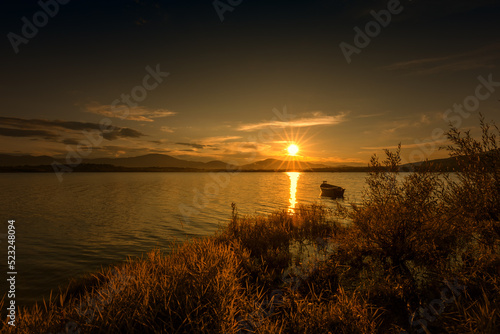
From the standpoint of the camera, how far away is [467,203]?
714 cm

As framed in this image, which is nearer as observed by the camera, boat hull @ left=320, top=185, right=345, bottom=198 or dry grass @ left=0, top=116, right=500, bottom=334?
dry grass @ left=0, top=116, right=500, bottom=334

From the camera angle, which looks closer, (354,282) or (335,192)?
(354,282)

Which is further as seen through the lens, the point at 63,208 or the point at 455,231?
the point at 63,208

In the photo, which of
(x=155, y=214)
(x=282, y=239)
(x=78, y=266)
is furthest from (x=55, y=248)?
(x=282, y=239)

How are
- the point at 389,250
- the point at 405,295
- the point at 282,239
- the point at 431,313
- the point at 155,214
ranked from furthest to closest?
the point at 155,214 < the point at 282,239 < the point at 389,250 < the point at 405,295 < the point at 431,313

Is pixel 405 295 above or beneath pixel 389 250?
beneath

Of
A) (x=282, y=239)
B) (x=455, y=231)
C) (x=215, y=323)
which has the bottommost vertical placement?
(x=282, y=239)

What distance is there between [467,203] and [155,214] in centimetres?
2323

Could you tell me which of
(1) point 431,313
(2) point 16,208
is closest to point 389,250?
(1) point 431,313

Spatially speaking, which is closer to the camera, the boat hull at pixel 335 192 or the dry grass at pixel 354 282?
the dry grass at pixel 354 282

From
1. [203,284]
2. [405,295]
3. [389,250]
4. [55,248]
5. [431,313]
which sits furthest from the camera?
[55,248]

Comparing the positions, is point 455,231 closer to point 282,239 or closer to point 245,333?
point 282,239

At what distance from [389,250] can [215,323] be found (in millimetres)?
6371

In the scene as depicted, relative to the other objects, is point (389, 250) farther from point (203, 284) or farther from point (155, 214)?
point (155, 214)
